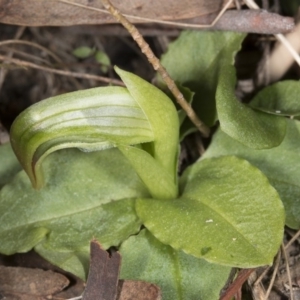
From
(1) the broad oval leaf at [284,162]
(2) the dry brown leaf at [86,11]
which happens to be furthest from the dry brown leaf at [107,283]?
(2) the dry brown leaf at [86,11]

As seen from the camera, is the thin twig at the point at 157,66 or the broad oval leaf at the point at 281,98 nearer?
the thin twig at the point at 157,66

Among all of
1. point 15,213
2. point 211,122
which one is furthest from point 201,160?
point 15,213

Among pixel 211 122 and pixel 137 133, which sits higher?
pixel 137 133

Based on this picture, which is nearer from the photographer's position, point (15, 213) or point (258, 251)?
point (258, 251)

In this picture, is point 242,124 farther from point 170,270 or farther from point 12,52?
point 12,52

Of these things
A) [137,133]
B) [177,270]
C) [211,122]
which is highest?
[137,133]

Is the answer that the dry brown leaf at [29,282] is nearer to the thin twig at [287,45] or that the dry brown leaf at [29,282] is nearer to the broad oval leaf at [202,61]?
the broad oval leaf at [202,61]

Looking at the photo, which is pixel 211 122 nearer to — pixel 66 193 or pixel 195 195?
pixel 195 195
